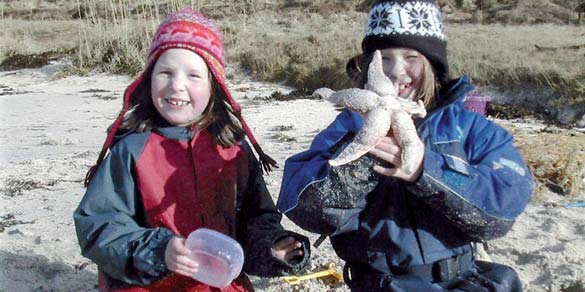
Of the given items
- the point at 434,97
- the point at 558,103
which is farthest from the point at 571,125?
the point at 434,97

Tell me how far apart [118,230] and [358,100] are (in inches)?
34.6

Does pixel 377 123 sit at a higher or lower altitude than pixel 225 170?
higher

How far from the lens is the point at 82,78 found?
12172 millimetres

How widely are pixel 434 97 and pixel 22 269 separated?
7.86 feet

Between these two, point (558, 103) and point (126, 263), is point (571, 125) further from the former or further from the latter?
point (126, 263)

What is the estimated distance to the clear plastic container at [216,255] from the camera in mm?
2139

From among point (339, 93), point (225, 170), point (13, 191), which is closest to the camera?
point (339, 93)

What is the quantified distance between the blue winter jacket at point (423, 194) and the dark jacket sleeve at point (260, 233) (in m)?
0.16

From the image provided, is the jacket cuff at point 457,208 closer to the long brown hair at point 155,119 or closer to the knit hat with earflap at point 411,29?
the knit hat with earflap at point 411,29

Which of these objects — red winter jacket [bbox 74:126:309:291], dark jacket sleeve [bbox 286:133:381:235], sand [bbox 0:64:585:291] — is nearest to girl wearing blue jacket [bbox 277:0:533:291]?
dark jacket sleeve [bbox 286:133:381:235]

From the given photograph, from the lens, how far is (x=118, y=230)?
231 cm

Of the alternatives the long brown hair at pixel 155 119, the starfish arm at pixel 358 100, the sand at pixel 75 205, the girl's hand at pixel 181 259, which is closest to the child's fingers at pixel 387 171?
the starfish arm at pixel 358 100

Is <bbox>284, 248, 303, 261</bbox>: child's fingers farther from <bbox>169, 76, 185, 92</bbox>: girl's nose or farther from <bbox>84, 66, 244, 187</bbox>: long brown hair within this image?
<bbox>169, 76, 185, 92</bbox>: girl's nose

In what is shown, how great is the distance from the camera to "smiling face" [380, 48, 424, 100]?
2.29 meters
